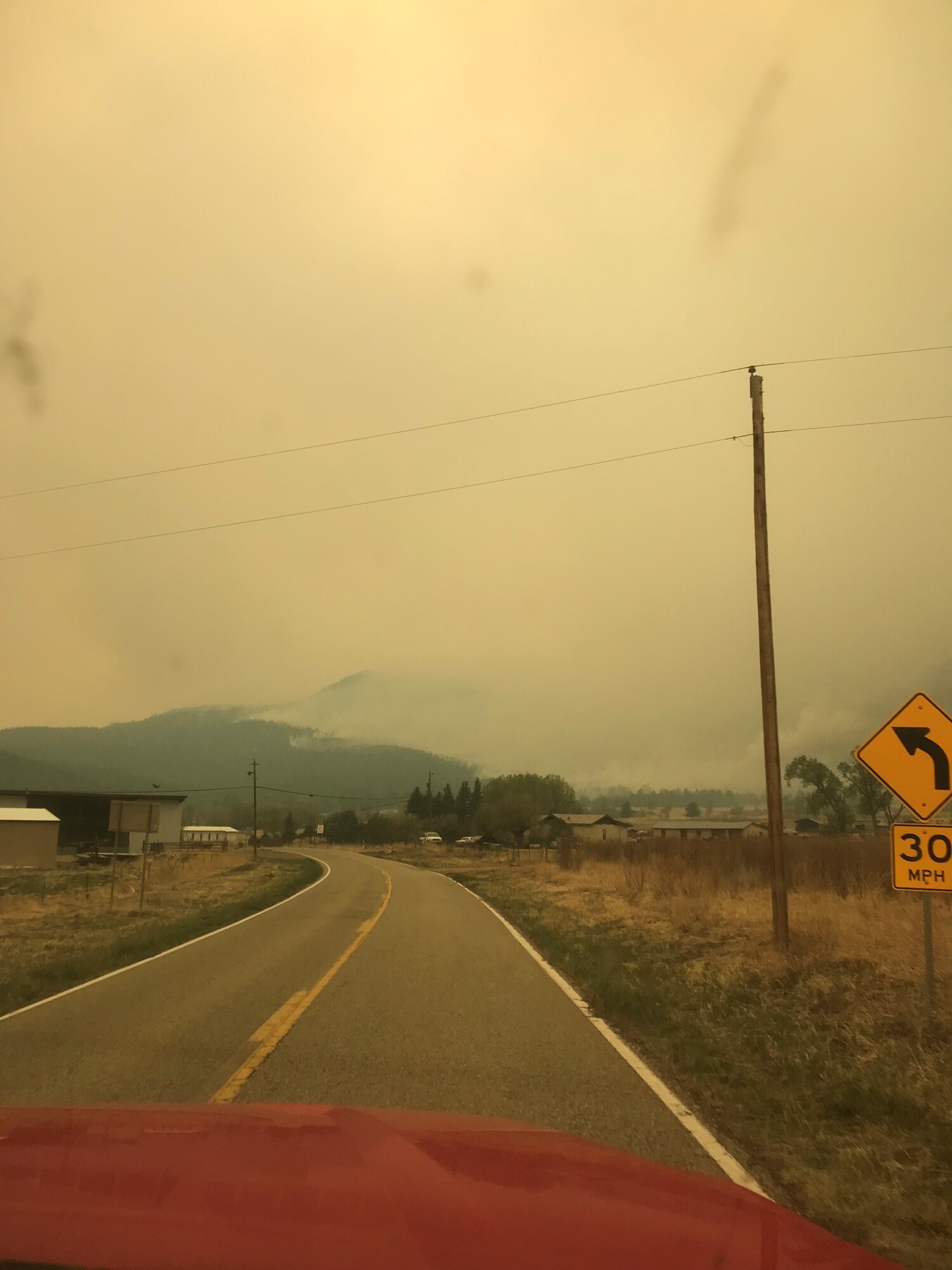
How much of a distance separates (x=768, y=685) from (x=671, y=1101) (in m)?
8.55

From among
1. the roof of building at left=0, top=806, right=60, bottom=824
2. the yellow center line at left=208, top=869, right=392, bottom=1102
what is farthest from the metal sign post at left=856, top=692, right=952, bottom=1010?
the roof of building at left=0, top=806, right=60, bottom=824

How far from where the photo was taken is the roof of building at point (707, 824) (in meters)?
126

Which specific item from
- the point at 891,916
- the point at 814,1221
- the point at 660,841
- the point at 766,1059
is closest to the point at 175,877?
the point at 660,841

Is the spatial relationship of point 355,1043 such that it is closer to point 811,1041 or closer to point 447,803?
point 811,1041

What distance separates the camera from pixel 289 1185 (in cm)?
374

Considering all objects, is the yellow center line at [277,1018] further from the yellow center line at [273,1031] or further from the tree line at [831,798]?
the tree line at [831,798]

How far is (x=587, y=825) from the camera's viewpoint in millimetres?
122562

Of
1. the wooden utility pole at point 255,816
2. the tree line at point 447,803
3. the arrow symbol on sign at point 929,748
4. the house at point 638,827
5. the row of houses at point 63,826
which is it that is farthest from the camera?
the tree line at point 447,803

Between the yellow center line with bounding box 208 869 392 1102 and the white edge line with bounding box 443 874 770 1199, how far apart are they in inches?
122

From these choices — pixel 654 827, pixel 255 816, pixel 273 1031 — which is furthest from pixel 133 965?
pixel 654 827

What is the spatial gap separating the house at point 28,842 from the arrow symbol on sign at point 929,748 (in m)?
62.3

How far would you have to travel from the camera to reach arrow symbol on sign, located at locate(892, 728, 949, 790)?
30.7 feet

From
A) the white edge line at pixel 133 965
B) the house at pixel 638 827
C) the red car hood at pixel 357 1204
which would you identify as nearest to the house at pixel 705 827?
the house at pixel 638 827

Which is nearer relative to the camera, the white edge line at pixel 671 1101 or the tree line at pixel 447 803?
the white edge line at pixel 671 1101
